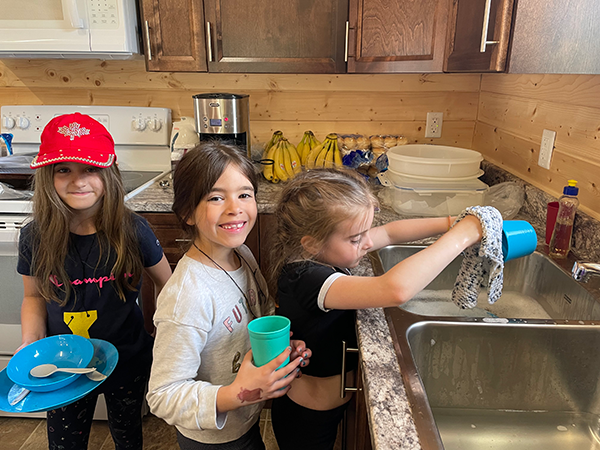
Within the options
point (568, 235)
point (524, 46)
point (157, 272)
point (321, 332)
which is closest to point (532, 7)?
point (524, 46)

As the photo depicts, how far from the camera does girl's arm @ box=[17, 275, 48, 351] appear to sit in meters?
1.22

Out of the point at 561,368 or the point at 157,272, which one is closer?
the point at 561,368

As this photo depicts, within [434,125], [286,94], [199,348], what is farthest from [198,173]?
[434,125]

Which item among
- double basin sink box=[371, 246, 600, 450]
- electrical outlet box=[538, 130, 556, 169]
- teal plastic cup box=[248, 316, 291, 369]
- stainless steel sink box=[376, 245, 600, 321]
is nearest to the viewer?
teal plastic cup box=[248, 316, 291, 369]

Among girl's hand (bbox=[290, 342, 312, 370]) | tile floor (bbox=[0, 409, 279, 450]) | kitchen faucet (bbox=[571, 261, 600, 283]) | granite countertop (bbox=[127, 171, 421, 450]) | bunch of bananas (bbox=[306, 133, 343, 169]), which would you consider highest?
bunch of bananas (bbox=[306, 133, 343, 169])

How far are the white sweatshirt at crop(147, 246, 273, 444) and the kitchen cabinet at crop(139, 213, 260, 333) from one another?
770mm

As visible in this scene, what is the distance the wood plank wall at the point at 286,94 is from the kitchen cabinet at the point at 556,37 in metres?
1.13

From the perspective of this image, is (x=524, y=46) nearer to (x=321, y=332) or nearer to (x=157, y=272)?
(x=321, y=332)

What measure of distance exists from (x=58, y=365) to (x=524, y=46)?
1.32 metres

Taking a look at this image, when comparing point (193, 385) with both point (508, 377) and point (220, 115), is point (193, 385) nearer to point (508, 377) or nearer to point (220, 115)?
point (508, 377)

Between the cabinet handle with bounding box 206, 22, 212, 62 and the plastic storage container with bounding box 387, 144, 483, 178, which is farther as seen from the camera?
the cabinet handle with bounding box 206, 22, 212, 62

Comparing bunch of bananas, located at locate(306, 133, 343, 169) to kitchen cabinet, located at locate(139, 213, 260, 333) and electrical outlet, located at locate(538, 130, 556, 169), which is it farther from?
electrical outlet, located at locate(538, 130, 556, 169)

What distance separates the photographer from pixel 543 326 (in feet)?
3.02

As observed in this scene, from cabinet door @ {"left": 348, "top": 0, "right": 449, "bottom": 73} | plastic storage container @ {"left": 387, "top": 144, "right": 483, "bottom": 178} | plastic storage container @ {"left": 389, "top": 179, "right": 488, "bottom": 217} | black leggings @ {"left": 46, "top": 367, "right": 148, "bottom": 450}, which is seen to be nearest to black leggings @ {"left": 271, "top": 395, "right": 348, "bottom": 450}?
black leggings @ {"left": 46, "top": 367, "right": 148, "bottom": 450}
